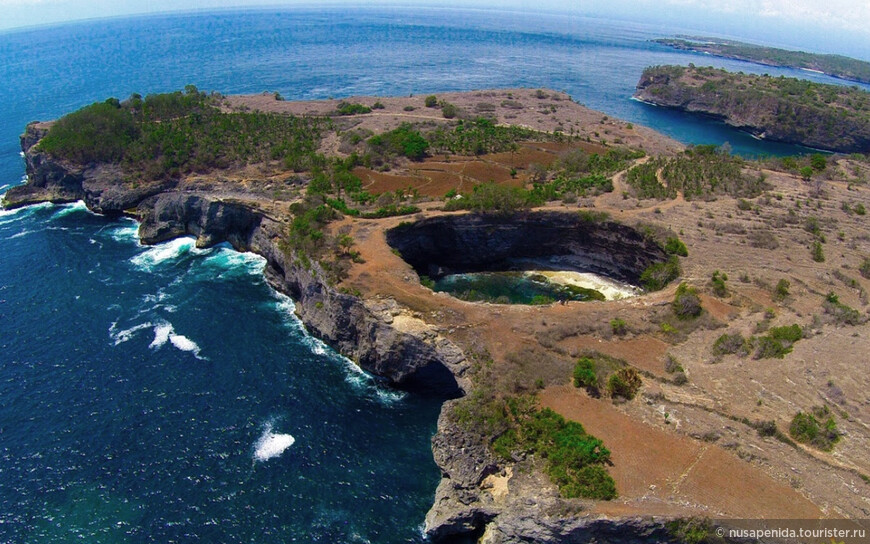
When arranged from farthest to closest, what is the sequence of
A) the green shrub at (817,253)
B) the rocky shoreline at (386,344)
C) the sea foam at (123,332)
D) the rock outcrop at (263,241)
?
the green shrub at (817,253)
the sea foam at (123,332)
the rock outcrop at (263,241)
the rocky shoreline at (386,344)

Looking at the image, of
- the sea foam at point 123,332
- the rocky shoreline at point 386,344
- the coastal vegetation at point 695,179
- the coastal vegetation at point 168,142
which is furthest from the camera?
the coastal vegetation at point 168,142

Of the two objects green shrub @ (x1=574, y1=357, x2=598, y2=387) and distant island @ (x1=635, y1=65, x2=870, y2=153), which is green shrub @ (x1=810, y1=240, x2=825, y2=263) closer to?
green shrub @ (x1=574, y1=357, x2=598, y2=387)

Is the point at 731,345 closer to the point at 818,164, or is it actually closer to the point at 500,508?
the point at 500,508

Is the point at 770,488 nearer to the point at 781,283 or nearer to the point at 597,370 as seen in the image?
the point at 597,370

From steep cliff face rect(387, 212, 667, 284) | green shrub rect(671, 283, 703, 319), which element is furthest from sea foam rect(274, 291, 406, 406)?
green shrub rect(671, 283, 703, 319)

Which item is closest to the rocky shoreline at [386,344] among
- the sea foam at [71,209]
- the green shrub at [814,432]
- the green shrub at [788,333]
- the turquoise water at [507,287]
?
the sea foam at [71,209]

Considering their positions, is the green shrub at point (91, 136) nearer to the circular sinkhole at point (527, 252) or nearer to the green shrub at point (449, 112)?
the circular sinkhole at point (527, 252)

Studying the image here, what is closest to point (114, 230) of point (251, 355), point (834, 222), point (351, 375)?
point (251, 355)
